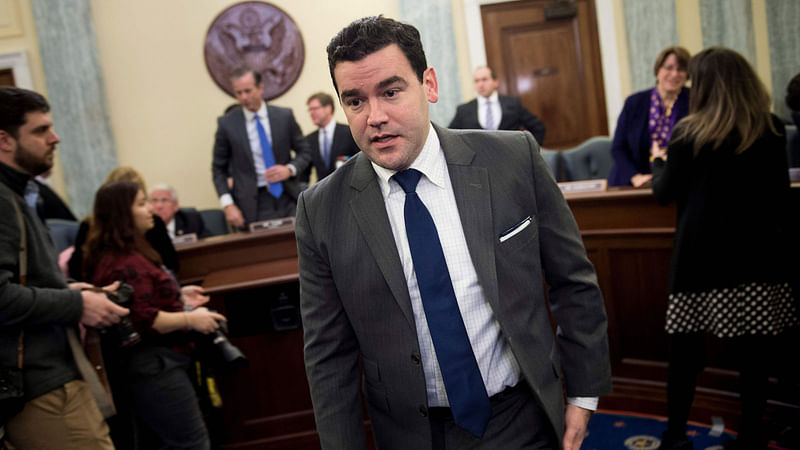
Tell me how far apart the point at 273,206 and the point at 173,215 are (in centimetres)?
92

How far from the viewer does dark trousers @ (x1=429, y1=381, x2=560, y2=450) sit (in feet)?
4.12

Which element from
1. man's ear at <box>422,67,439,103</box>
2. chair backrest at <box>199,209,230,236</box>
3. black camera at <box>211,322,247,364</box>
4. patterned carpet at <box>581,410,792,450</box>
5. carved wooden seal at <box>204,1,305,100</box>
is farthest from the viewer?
carved wooden seal at <box>204,1,305,100</box>

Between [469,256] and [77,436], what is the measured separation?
1.42 meters

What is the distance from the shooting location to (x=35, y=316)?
1855 mm

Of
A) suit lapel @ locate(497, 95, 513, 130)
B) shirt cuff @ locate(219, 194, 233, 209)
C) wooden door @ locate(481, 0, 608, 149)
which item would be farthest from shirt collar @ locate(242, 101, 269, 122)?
wooden door @ locate(481, 0, 608, 149)

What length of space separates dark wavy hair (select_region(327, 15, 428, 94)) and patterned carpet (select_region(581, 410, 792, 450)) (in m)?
2.18

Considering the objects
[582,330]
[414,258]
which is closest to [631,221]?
[582,330]

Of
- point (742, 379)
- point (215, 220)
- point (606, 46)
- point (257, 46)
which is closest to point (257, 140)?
point (215, 220)

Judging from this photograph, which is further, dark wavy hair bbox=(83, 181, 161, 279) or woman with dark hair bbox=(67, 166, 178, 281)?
woman with dark hair bbox=(67, 166, 178, 281)

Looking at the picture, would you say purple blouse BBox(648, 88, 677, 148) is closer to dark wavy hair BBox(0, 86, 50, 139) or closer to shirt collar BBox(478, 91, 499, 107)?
shirt collar BBox(478, 91, 499, 107)

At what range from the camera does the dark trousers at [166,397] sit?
241 cm

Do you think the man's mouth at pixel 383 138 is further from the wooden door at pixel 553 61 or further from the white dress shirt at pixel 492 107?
the wooden door at pixel 553 61

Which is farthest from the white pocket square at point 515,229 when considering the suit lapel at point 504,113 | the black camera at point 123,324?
the suit lapel at point 504,113

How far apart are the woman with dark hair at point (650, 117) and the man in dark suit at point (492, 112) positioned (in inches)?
52.7
